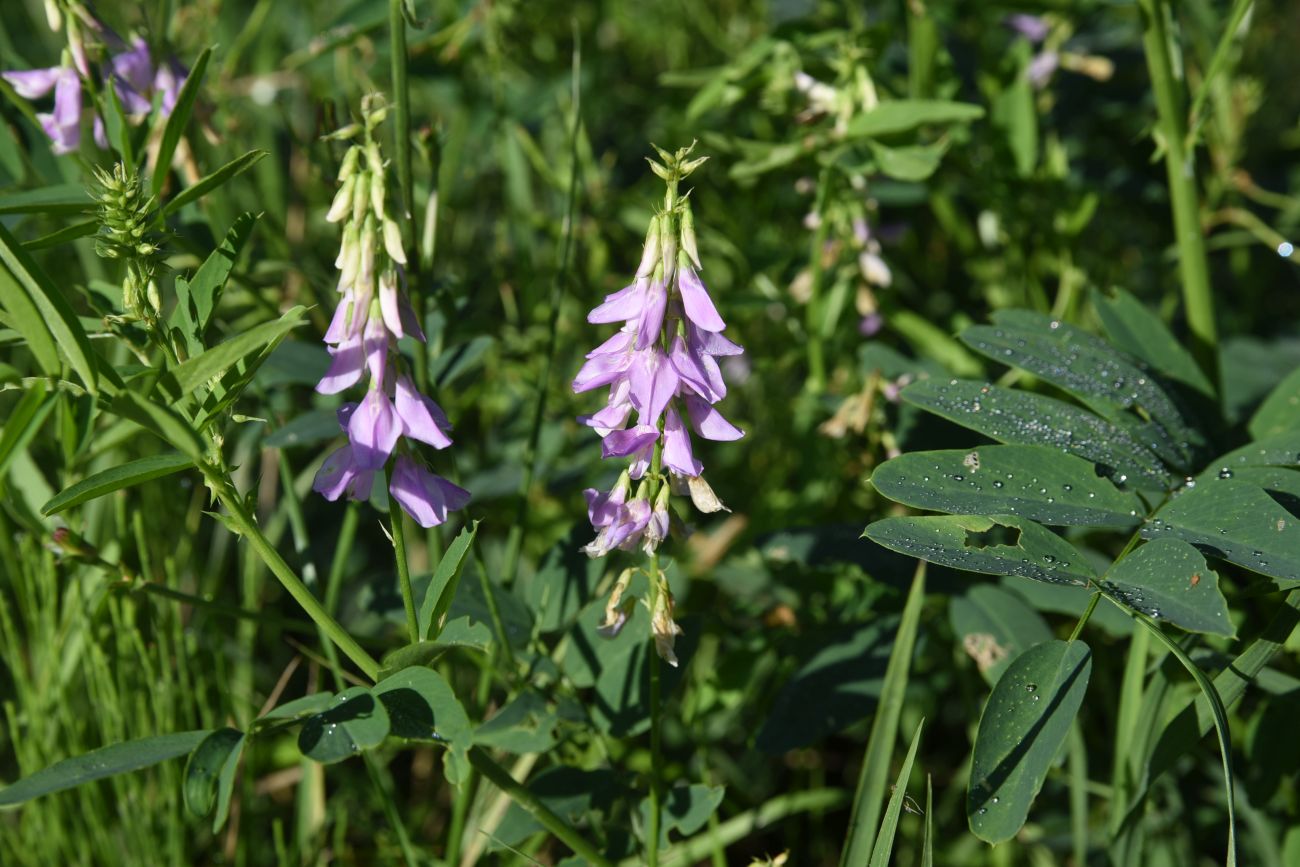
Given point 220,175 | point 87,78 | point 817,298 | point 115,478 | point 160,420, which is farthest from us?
point 817,298

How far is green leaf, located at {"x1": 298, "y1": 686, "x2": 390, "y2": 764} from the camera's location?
0.89m

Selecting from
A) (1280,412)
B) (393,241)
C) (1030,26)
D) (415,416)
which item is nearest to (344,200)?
(393,241)

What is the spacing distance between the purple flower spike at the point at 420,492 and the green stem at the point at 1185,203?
108 cm

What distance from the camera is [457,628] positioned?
939mm

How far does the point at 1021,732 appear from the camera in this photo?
971 mm

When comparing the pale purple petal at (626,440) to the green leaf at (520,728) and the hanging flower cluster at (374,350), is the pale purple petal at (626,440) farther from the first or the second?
the green leaf at (520,728)

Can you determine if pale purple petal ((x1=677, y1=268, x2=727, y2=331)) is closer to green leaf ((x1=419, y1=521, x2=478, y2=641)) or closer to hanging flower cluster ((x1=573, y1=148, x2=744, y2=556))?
hanging flower cluster ((x1=573, y1=148, x2=744, y2=556))

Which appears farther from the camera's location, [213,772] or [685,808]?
[685,808]

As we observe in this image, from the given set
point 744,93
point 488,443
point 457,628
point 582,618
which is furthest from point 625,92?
point 457,628

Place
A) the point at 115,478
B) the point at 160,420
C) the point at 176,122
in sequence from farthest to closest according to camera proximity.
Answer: the point at 176,122 → the point at 115,478 → the point at 160,420

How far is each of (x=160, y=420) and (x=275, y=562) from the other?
17cm

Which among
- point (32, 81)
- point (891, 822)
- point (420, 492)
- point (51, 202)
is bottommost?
point (891, 822)

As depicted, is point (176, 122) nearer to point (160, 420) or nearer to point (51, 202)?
point (51, 202)

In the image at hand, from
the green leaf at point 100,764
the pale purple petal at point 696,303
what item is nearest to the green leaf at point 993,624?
the pale purple petal at point 696,303
